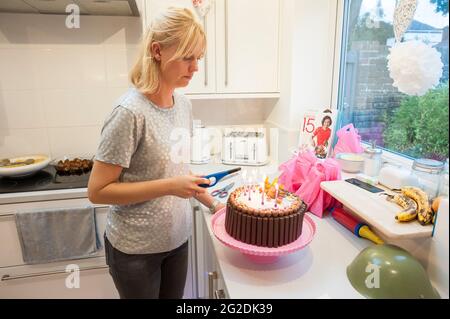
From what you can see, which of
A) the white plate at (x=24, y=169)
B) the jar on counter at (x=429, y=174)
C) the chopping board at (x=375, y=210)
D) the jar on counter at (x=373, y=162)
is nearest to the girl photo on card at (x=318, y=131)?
the jar on counter at (x=373, y=162)

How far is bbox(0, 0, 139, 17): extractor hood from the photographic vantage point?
1.50m

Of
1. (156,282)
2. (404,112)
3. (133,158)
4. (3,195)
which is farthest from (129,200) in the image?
(404,112)

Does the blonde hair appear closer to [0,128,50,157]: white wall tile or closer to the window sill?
the window sill

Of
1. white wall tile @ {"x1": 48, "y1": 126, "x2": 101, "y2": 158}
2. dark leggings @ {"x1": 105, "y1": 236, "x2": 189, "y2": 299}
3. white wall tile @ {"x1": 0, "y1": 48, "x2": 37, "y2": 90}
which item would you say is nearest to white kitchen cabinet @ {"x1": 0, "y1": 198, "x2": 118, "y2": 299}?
white wall tile @ {"x1": 48, "y1": 126, "x2": 101, "y2": 158}

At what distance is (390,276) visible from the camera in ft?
2.42

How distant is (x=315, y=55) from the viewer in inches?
67.2

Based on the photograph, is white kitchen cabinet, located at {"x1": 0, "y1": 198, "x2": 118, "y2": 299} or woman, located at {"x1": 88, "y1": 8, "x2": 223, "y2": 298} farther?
white kitchen cabinet, located at {"x1": 0, "y1": 198, "x2": 118, "y2": 299}

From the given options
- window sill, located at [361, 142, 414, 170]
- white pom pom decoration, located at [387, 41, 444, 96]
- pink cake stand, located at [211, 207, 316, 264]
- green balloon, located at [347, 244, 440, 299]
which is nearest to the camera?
green balloon, located at [347, 244, 440, 299]

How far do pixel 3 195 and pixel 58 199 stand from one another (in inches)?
9.2

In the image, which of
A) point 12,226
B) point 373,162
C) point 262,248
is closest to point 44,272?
point 12,226

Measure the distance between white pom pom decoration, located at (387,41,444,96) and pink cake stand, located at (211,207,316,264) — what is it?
0.55m

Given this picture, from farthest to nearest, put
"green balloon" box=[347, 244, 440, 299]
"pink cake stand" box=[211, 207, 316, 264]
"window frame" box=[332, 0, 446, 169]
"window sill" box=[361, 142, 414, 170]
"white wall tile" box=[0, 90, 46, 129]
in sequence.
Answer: "white wall tile" box=[0, 90, 46, 129] → "window frame" box=[332, 0, 446, 169] → "window sill" box=[361, 142, 414, 170] → "pink cake stand" box=[211, 207, 316, 264] → "green balloon" box=[347, 244, 440, 299]

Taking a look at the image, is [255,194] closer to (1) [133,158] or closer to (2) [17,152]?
(1) [133,158]

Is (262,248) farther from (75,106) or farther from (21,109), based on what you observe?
(21,109)
